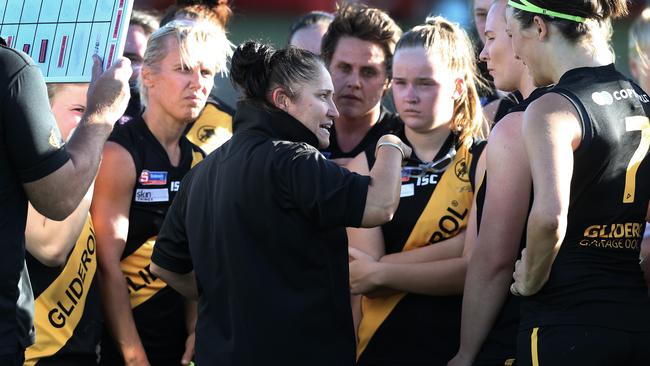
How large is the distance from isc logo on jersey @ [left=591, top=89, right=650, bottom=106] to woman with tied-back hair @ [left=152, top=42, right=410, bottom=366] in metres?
0.62

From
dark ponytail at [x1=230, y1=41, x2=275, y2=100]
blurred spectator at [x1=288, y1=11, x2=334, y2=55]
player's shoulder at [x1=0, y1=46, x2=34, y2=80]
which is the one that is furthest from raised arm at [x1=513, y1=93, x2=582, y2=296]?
blurred spectator at [x1=288, y1=11, x2=334, y2=55]

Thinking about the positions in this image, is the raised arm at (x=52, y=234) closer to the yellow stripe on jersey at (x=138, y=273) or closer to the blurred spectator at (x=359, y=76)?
the yellow stripe on jersey at (x=138, y=273)

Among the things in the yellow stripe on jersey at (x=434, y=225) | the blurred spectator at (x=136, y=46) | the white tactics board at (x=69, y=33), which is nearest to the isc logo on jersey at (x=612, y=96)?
the yellow stripe on jersey at (x=434, y=225)

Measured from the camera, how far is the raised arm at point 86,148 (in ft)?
9.18

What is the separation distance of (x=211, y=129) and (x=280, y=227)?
1.99 m

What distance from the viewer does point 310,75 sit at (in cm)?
324

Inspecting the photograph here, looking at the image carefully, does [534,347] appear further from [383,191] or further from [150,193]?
[150,193]

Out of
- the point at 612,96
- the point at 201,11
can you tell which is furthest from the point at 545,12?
the point at 201,11

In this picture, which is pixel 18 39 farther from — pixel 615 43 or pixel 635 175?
pixel 615 43

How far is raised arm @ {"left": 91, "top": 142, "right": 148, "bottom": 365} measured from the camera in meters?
4.00

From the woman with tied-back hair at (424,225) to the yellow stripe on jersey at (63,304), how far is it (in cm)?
108

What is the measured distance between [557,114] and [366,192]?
611 millimetres

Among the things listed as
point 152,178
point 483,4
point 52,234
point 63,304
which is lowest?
point 63,304

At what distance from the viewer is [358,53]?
4.62 meters
